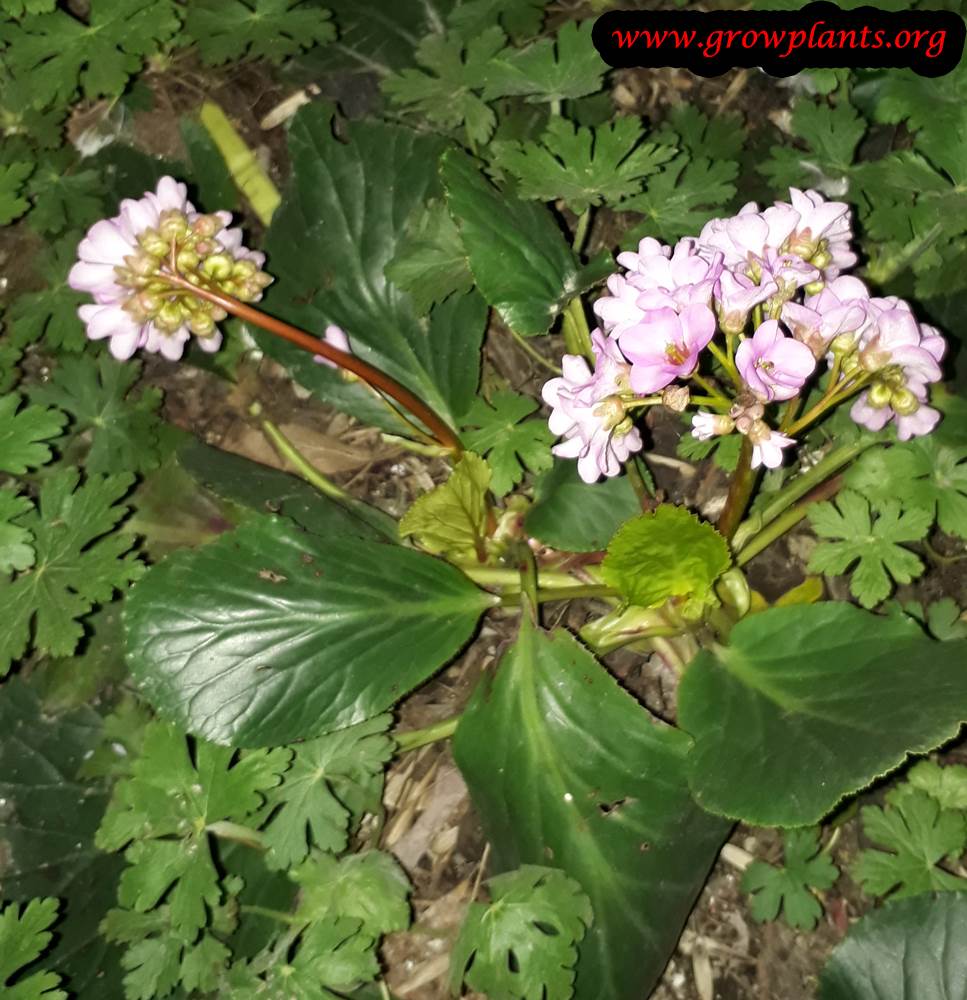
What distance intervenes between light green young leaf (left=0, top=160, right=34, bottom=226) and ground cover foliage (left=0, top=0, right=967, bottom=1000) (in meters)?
0.01

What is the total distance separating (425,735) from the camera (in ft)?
4.32

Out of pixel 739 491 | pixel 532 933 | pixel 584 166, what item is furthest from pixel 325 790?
pixel 584 166

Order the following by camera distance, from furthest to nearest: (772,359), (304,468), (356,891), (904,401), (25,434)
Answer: (304,468), (25,434), (356,891), (904,401), (772,359)

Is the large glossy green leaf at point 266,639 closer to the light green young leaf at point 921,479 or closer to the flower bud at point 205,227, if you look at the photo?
the flower bud at point 205,227

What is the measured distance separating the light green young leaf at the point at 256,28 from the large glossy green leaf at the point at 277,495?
2.16 ft

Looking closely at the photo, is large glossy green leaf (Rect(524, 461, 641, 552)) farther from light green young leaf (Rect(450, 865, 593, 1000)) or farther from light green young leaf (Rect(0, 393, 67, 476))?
light green young leaf (Rect(0, 393, 67, 476))

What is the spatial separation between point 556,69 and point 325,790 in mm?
986

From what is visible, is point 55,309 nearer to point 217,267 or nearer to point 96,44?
point 96,44

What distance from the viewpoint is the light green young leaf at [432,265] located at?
4.12 ft

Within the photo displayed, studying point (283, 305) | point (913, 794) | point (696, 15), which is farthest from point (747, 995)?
point (696, 15)

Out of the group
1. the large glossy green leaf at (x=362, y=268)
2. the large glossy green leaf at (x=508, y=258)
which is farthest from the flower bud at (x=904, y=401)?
the large glossy green leaf at (x=362, y=268)

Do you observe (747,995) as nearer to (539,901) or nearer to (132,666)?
(539,901)

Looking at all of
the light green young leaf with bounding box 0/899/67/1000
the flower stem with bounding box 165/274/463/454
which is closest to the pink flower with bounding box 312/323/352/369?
the flower stem with bounding box 165/274/463/454

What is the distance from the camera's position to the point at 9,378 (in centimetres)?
148
